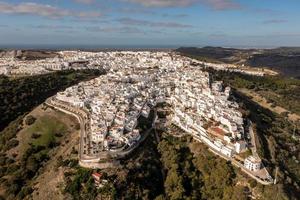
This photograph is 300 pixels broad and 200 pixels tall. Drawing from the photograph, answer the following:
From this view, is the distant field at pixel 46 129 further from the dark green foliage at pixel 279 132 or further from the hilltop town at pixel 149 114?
the dark green foliage at pixel 279 132

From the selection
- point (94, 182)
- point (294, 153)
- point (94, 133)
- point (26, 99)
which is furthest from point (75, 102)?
point (294, 153)

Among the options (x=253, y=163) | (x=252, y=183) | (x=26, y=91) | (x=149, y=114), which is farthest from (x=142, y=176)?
(x=26, y=91)

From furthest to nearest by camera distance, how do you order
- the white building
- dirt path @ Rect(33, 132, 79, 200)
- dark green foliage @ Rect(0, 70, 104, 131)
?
dark green foliage @ Rect(0, 70, 104, 131)
the white building
dirt path @ Rect(33, 132, 79, 200)

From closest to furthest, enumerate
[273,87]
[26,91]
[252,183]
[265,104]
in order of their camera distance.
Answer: [252,183] → [26,91] → [265,104] → [273,87]

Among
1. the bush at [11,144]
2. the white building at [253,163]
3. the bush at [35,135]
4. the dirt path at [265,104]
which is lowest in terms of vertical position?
the dirt path at [265,104]

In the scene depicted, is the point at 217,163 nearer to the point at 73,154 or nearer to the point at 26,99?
the point at 73,154

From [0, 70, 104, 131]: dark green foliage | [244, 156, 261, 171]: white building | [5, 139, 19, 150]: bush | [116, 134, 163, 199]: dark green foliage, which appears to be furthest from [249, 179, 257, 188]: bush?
[0, 70, 104, 131]: dark green foliage

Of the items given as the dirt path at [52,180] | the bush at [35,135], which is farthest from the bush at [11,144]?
the dirt path at [52,180]

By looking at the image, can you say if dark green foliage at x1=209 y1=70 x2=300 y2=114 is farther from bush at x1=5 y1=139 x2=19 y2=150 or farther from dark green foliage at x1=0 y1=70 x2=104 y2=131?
bush at x1=5 y1=139 x2=19 y2=150

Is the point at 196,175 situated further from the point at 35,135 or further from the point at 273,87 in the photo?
the point at 273,87
